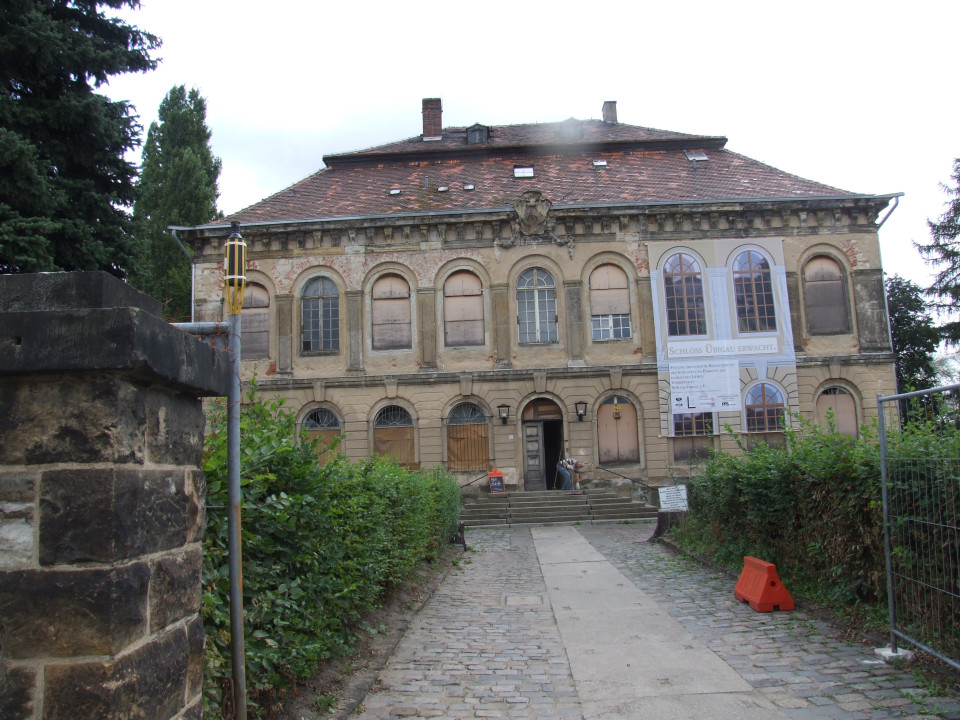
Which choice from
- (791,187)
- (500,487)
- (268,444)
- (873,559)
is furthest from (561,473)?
(268,444)

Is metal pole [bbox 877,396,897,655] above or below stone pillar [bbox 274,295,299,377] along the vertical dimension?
below

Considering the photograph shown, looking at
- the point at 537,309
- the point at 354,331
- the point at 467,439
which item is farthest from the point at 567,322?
the point at 354,331

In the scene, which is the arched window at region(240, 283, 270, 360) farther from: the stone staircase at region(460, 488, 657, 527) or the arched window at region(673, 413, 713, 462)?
the arched window at region(673, 413, 713, 462)

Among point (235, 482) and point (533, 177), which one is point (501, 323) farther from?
point (235, 482)

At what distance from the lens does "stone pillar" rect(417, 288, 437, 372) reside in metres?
25.8

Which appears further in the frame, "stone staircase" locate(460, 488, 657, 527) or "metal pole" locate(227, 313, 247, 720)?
"stone staircase" locate(460, 488, 657, 527)

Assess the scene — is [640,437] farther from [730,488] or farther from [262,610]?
[262,610]

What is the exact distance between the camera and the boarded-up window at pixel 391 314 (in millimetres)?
26094

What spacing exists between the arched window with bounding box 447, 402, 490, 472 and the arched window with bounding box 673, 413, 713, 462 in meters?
6.70

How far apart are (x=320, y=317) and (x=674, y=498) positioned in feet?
52.0

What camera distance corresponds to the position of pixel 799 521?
862 centimetres

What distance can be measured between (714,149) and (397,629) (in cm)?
2776

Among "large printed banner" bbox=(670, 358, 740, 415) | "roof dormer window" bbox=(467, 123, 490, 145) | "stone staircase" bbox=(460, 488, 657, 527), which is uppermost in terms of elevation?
"roof dormer window" bbox=(467, 123, 490, 145)

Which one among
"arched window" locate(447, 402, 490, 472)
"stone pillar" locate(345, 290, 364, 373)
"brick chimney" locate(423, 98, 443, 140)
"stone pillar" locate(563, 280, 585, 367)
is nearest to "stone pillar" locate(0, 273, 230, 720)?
"arched window" locate(447, 402, 490, 472)
